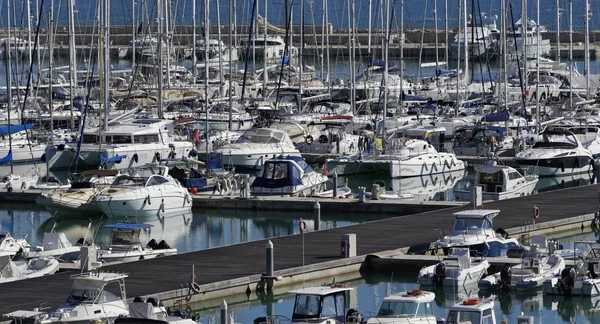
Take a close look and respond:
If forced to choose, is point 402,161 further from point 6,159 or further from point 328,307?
point 328,307

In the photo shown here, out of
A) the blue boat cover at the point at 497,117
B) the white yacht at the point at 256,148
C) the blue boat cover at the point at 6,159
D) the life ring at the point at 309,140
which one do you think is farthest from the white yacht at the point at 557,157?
the blue boat cover at the point at 6,159

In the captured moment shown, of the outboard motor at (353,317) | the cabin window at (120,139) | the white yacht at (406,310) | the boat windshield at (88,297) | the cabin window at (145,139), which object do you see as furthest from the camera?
the cabin window at (145,139)

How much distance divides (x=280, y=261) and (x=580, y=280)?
651cm

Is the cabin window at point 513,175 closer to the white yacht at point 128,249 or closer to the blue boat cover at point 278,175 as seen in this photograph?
the blue boat cover at point 278,175

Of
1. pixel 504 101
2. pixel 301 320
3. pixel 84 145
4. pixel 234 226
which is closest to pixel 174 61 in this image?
pixel 504 101

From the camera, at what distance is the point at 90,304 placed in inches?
1012

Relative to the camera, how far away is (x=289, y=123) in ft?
201

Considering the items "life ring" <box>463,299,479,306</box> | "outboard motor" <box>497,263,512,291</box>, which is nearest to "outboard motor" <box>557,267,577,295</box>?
"outboard motor" <box>497,263,512,291</box>

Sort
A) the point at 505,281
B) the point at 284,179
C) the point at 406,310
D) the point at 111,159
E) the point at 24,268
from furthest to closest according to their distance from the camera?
the point at 111,159 < the point at 284,179 < the point at 24,268 < the point at 505,281 < the point at 406,310

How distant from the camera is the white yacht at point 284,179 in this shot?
4594cm

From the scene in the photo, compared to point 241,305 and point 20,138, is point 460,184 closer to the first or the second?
point 20,138

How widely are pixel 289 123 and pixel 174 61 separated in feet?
99.2

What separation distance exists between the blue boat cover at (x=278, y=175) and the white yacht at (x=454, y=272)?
574 inches

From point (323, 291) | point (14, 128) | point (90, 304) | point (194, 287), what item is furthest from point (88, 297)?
point (14, 128)
